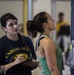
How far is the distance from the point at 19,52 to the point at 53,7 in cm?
145

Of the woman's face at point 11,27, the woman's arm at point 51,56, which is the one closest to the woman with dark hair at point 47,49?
the woman's arm at point 51,56

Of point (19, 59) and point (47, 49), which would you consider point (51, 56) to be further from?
point (19, 59)

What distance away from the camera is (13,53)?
6.15 feet

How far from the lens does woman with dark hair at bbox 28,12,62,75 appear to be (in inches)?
62.6

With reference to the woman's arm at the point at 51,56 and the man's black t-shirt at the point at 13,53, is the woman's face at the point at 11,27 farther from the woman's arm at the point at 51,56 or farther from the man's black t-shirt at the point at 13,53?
the woman's arm at the point at 51,56

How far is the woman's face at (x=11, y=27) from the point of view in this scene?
189 cm

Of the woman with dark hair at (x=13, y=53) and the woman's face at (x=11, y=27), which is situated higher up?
the woman's face at (x=11, y=27)

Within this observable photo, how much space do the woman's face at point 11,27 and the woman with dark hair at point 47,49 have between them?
0.56 ft

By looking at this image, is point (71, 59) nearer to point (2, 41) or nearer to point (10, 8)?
point (2, 41)

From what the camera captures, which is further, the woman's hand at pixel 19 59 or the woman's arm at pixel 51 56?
the woman's hand at pixel 19 59

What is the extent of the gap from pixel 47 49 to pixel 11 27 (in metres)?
0.48

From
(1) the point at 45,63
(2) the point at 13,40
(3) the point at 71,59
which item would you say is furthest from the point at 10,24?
(3) the point at 71,59

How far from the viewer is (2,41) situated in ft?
6.23

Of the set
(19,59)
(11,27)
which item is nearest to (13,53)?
(19,59)
